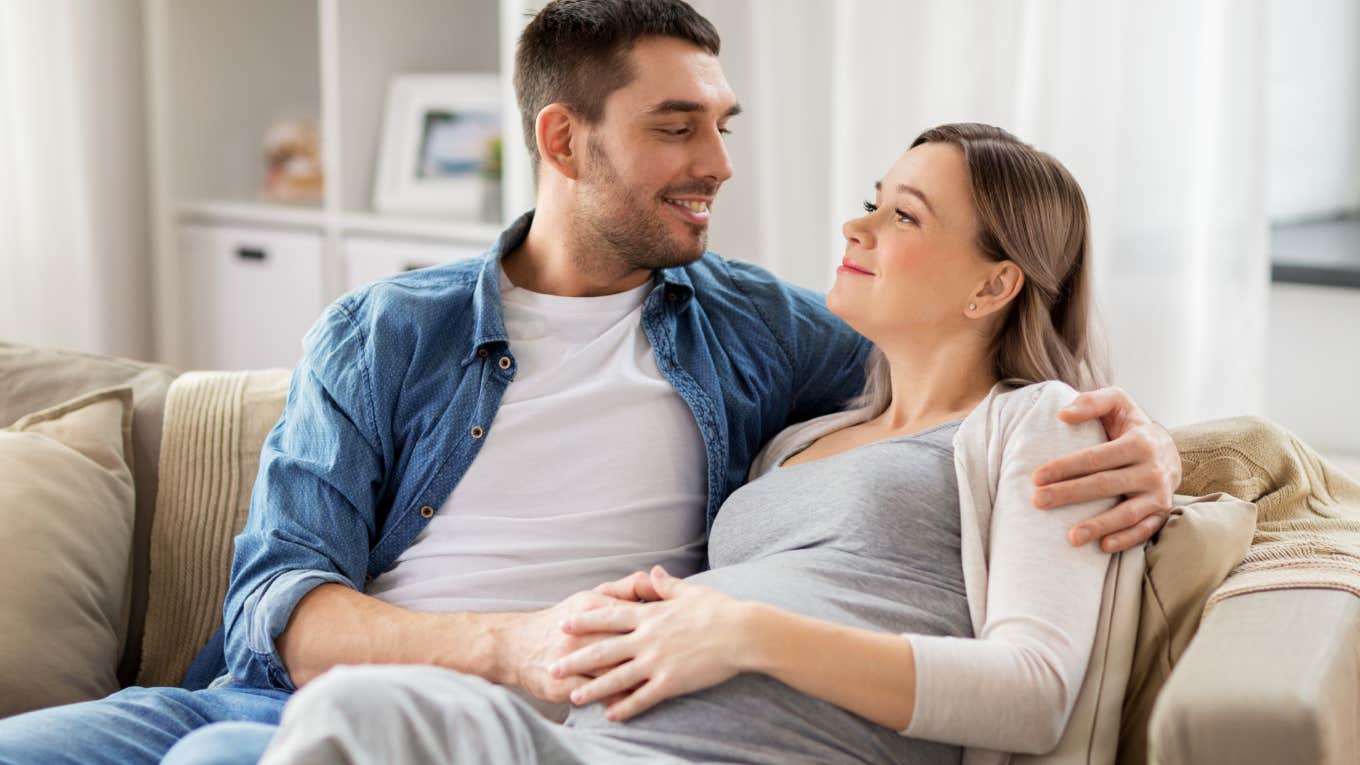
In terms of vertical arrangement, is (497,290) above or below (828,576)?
above

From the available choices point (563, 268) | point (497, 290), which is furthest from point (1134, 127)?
point (497, 290)

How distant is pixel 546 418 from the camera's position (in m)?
1.71

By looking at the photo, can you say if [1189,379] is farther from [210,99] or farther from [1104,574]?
[210,99]

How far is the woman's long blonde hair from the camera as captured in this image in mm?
1565

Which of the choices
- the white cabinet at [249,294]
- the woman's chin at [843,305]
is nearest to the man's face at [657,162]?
the woman's chin at [843,305]

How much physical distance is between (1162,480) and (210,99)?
2.82m

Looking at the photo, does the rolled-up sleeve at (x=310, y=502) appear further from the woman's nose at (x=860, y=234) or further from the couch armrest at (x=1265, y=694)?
the couch armrest at (x=1265, y=694)

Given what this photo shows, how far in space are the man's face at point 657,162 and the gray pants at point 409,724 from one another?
747 mm

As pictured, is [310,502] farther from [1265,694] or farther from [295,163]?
[295,163]

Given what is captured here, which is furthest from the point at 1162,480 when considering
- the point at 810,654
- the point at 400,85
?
the point at 400,85

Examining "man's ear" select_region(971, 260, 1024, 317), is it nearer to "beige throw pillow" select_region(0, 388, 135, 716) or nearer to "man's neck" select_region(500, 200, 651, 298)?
"man's neck" select_region(500, 200, 651, 298)

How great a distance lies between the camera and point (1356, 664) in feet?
4.17

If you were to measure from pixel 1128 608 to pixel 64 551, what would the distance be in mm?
1229

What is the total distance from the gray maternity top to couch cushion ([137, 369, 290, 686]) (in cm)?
65
